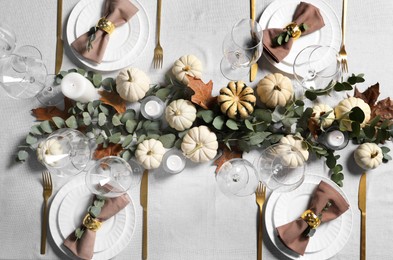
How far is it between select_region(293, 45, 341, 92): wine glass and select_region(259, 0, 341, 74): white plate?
61 millimetres

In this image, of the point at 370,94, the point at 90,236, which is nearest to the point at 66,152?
the point at 90,236

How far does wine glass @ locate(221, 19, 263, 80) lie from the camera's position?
1.24 m

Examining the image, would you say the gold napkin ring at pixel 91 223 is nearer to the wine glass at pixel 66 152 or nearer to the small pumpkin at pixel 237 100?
the wine glass at pixel 66 152

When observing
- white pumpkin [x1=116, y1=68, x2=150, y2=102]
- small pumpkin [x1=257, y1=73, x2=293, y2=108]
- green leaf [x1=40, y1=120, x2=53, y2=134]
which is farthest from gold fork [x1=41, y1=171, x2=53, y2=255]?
small pumpkin [x1=257, y1=73, x2=293, y2=108]

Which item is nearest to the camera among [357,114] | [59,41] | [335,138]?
[357,114]

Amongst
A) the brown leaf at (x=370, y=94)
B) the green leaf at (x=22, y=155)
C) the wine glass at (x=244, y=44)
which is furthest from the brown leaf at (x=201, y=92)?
the green leaf at (x=22, y=155)

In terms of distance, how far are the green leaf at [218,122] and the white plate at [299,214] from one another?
272mm

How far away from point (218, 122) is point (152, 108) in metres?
0.21

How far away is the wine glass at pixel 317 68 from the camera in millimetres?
1245

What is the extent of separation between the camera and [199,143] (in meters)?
1.23

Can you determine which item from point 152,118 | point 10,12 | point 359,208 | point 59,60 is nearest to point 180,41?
point 152,118

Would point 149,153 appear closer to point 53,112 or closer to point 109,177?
point 109,177

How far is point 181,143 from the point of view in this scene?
4.16 ft

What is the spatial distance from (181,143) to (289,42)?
18.4 inches
